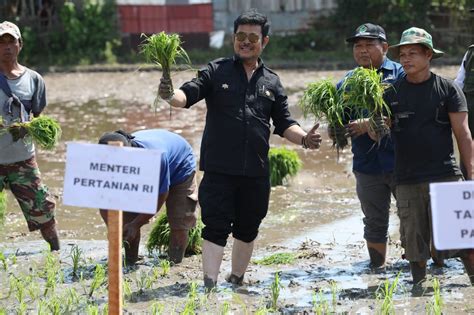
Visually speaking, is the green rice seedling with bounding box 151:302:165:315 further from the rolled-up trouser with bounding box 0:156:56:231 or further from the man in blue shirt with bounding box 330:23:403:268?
the rolled-up trouser with bounding box 0:156:56:231

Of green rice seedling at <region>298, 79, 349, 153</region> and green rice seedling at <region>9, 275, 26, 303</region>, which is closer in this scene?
green rice seedling at <region>9, 275, 26, 303</region>

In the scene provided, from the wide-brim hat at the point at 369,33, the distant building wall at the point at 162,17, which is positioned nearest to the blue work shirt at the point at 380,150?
the wide-brim hat at the point at 369,33

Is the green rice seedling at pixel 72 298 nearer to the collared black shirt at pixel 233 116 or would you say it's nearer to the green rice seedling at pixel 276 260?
the collared black shirt at pixel 233 116

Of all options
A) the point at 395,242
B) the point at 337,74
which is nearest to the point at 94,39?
the point at 337,74

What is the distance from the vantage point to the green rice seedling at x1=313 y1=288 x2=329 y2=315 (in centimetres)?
579

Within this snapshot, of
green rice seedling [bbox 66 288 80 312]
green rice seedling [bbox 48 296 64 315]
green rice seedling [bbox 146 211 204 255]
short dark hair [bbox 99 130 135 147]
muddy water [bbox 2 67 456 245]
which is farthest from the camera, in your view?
muddy water [bbox 2 67 456 245]

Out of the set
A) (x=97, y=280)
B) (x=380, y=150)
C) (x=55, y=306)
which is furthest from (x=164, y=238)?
(x=55, y=306)

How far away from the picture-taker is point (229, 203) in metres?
6.77

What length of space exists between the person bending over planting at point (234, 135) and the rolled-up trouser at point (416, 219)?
70cm

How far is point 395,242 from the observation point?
844cm

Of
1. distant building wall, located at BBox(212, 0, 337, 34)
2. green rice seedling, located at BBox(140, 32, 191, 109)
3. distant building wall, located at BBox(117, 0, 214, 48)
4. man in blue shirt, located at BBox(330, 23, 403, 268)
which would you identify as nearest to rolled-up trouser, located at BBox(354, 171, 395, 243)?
man in blue shirt, located at BBox(330, 23, 403, 268)

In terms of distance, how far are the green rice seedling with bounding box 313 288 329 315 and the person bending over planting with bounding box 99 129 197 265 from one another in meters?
1.37

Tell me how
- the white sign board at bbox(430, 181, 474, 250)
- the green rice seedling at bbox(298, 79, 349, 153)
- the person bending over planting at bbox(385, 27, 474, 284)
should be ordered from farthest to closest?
the green rice seedling at bbox(298, 79, 349, 153), the person bending over planting at bbox(385, 27, 474, 284), the white sign board at bbox(430, 181, 474, 250)

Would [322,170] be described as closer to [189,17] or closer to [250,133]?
[250,133]
